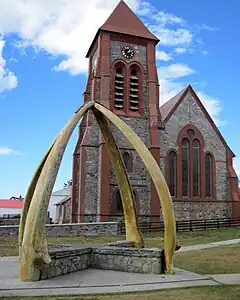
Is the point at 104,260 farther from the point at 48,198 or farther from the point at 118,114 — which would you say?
the point at 118,114

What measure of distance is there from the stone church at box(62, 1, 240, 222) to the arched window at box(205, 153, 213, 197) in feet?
0.30

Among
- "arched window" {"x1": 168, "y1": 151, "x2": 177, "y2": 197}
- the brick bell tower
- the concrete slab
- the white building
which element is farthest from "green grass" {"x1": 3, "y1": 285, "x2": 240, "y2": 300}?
the white building

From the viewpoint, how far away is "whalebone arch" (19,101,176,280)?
8414 mm

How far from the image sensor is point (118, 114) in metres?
31.9

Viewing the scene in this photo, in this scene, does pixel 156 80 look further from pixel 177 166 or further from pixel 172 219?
pixel 172 219

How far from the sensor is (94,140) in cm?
3064

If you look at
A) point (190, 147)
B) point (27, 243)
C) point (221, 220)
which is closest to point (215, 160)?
point (190, 147)

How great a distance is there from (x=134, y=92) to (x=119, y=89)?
151 centimetres

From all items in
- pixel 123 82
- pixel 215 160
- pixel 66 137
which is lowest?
pixel 66 137

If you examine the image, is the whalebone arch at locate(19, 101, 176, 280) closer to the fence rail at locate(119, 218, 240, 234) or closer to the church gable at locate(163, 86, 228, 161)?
the fence rail at locate(119, 218, 240, 234)

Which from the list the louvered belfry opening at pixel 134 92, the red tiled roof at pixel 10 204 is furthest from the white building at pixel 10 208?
the louvered belfry opening at pixel 134 92

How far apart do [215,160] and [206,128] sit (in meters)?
3.22

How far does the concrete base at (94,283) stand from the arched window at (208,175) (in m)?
24.4

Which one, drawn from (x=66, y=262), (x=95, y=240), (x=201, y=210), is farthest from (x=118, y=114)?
(x=66, y=262)
